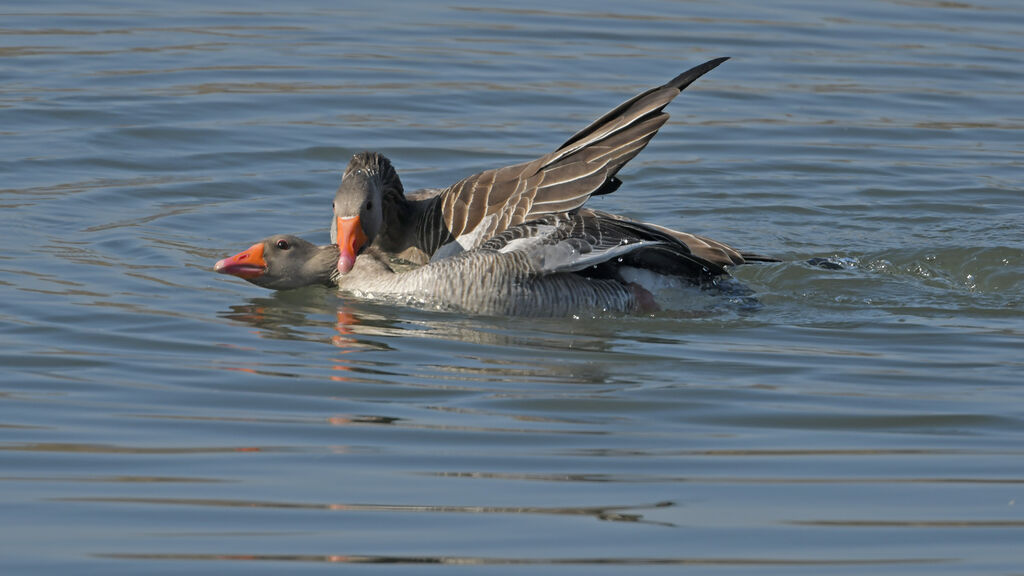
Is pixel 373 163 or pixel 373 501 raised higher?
pixel 373 163

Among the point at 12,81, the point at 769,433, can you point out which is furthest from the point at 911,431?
the point at 12,81

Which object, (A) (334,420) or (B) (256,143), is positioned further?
(B) (256,143)

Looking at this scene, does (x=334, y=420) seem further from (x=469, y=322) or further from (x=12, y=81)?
(x=12, y=81)

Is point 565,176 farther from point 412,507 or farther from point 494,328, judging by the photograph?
point 412,507

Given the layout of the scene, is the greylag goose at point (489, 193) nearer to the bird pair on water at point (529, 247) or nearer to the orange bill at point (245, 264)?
the bird pair on water at point (529, 247)

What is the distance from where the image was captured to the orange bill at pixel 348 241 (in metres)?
11.5

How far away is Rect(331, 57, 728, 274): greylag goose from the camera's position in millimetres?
11055

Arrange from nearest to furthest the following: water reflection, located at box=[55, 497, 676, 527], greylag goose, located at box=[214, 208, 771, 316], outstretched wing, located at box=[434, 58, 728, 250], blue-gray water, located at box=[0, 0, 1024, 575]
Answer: blue-gray water, located at box=[0, 0, 1024, 575] → water reflection, located at box=[55, 497, 676, 527] → greylag goose, located at box=[214, 208, 771, 316] → outstretched wing, located at box=[434, 58, 728, 250]

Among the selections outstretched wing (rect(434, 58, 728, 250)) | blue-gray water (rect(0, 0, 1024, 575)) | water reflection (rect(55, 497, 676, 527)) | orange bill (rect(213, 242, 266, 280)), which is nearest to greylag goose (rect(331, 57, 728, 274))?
outstretched wing (rect(434, 58, 728, 250))

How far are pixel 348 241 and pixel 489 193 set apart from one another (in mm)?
1097

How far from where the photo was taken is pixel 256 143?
1644cm

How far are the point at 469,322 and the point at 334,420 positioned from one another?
260 centimetres

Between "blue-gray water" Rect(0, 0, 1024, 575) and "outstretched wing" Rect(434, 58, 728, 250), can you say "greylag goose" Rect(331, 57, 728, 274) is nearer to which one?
"outstretched wing" Rect(434, 58, 728, 250)

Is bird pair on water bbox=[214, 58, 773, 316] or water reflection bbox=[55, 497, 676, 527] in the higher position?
bird pair on water bbox=[214, 58, 773, 316]
